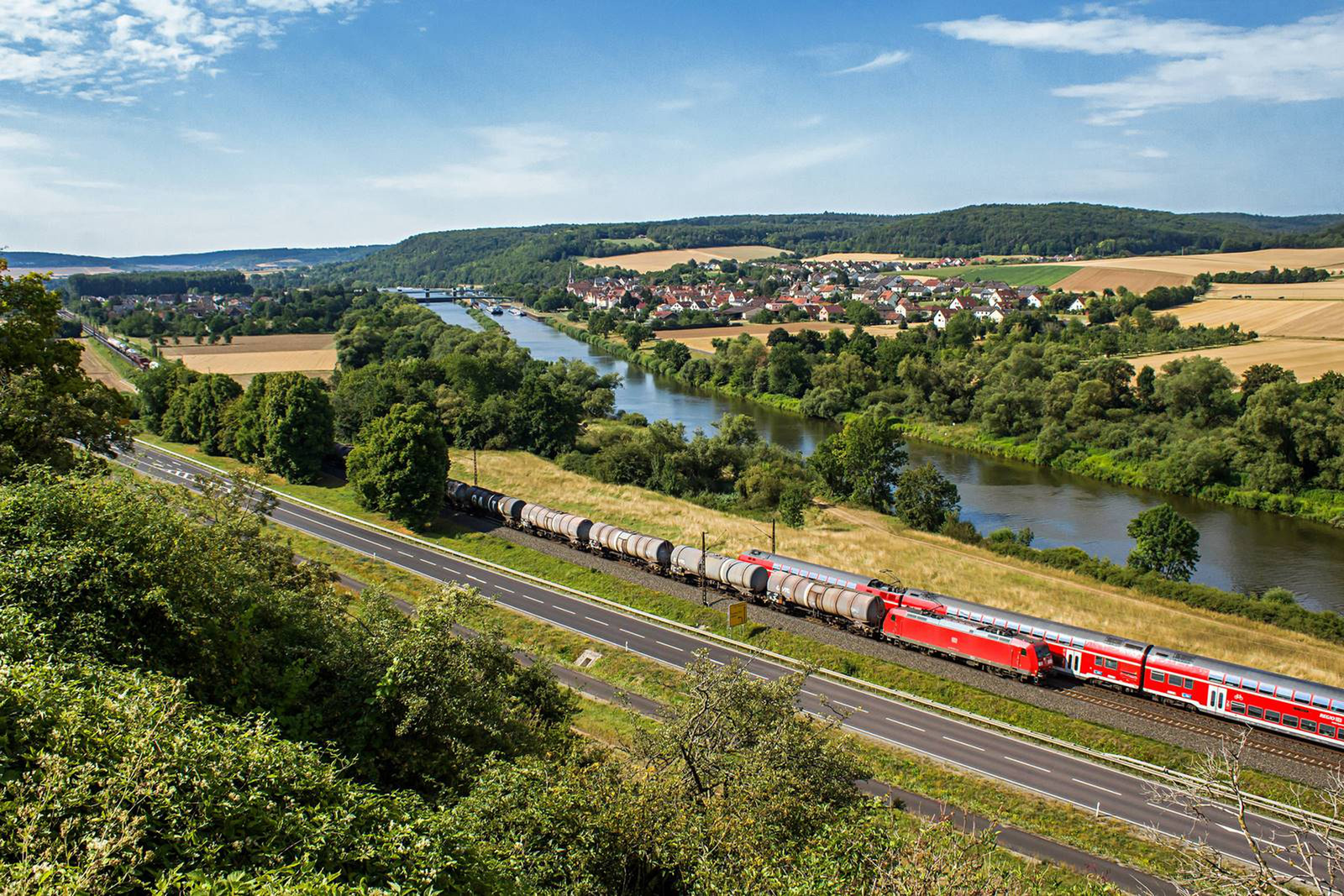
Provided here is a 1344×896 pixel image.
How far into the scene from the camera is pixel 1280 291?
376ft

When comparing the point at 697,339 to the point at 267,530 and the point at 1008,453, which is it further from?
the point at 267,530

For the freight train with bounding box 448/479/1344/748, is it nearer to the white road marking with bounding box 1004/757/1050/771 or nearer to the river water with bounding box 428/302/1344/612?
the white road marking with bounding box 1004/757/1050/771

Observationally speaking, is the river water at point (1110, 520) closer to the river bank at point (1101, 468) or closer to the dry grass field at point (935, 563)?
the river bank at point (1101, 468)

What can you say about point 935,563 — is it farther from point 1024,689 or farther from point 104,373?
point 104,373

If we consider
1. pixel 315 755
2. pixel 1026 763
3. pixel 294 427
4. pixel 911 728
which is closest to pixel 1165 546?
pixel 1026 763

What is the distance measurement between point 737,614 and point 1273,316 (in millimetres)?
92590

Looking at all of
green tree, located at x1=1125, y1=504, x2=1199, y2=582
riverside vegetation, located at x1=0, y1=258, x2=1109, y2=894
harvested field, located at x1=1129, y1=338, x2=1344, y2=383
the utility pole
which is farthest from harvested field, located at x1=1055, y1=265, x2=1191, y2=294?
riverside vegetation, located at x1=0, y1=258, x2=1109, y2=894

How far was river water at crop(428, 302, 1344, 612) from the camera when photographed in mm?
44156

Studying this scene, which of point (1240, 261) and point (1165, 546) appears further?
point (1240, 261)

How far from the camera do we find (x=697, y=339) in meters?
125

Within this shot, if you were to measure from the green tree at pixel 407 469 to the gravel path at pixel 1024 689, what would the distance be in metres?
11.3

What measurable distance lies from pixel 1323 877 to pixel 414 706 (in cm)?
2187

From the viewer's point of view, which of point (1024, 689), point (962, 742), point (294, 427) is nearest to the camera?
point (962, 742)

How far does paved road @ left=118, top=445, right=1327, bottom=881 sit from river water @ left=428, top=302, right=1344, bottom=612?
76.7 feet
